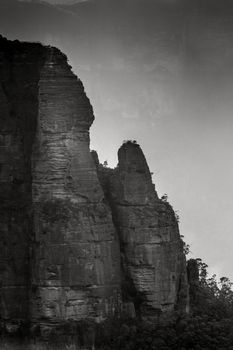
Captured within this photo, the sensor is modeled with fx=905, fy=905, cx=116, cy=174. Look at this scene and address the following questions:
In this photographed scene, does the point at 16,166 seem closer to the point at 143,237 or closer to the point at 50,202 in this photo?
the point at 50,202

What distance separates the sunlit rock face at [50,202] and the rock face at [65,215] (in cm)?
5

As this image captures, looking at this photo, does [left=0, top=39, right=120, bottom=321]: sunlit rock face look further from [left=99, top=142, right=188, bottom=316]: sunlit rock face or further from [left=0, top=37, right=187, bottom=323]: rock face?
[left=99, top=142, right=188, bottom=316]: sunlit rock face

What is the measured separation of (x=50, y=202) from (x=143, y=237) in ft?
17.4

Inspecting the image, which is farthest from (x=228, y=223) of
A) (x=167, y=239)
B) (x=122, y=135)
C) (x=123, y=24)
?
(x=167, y=239)

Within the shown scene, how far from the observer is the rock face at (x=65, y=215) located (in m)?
44.9

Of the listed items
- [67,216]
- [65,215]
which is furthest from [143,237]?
[65,215]

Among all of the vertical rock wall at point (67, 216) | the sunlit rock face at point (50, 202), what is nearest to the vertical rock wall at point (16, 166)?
the sunlit rock face at point (50, 202)

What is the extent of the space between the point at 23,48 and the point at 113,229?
10.5 m

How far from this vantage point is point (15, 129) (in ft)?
155

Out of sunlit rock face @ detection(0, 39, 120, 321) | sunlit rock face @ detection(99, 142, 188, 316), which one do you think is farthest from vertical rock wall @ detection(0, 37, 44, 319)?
sunlit rock face @ detection(99, 142, 188, 316)

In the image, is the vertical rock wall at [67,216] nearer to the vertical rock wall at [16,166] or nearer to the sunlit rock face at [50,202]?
the sunlit rock face at [50,202]

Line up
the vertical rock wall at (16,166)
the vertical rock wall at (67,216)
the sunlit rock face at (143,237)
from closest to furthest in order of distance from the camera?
the vertical rock wall at (67,216) < the vertical rock wall at (16,166) < the sunlit rock face at (143,237)

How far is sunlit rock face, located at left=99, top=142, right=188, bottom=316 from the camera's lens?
46781 millimetres

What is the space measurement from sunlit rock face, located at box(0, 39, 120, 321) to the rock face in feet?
0.16
